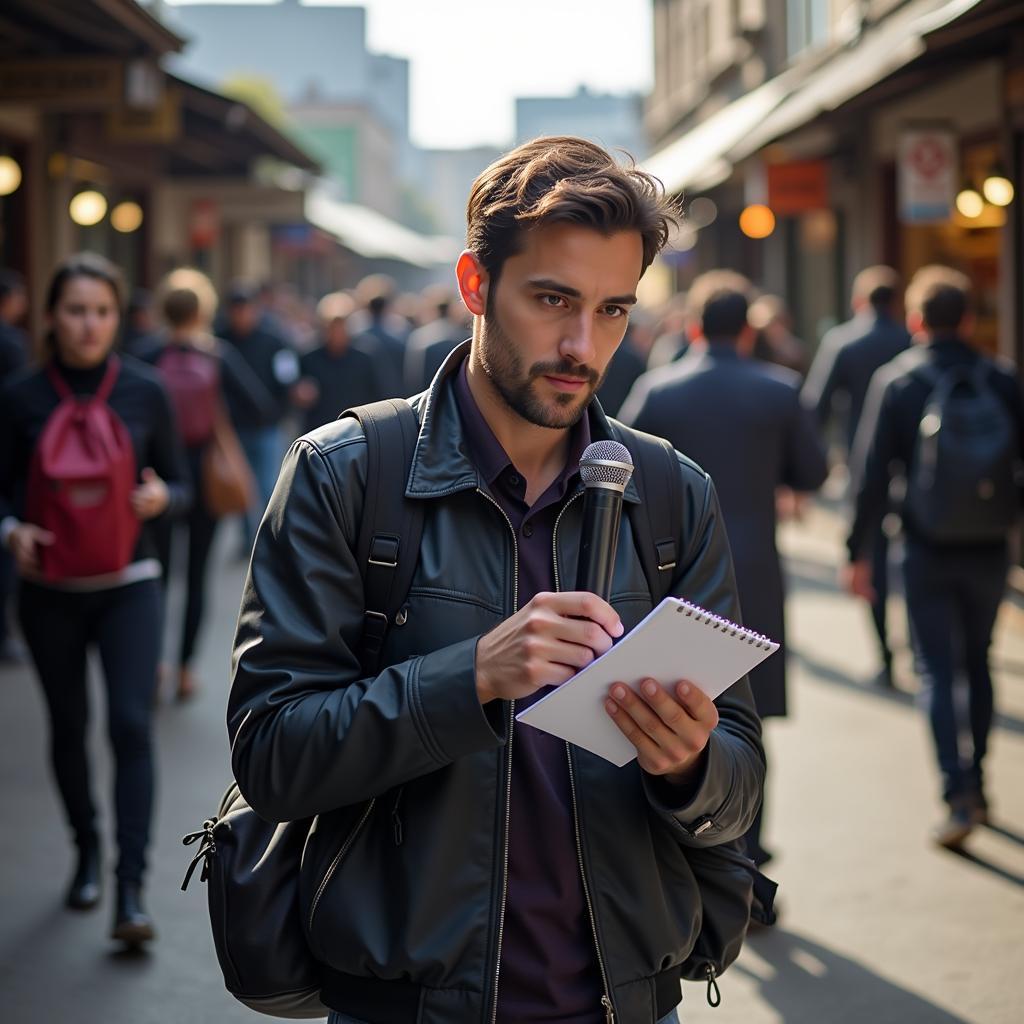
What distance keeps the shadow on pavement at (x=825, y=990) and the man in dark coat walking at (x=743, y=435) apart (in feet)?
3.25

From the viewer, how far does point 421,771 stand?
228 centimetres

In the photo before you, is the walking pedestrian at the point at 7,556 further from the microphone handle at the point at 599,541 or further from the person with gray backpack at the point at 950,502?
the microphone handle at the point at 599,541

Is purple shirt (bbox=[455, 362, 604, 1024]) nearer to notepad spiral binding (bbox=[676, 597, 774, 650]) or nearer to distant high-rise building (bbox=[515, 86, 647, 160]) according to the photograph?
notepad spiral binding (bbox=[676, 597, 774, 650])

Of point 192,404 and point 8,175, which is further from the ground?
point 8,175

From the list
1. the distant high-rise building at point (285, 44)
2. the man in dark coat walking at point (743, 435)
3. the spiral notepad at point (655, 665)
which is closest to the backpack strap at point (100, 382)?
the man in dark coat walking at point (743, 435)

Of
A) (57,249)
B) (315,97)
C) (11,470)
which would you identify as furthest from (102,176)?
(315,97)

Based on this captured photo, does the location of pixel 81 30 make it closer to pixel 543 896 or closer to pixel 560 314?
pixel 560 314

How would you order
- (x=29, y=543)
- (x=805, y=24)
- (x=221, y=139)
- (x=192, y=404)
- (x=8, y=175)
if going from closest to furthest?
(x=29, y=543) < (x=192, y=404) < (x=8, y=175) < (x=221, y=139) < (x=805, y=24)

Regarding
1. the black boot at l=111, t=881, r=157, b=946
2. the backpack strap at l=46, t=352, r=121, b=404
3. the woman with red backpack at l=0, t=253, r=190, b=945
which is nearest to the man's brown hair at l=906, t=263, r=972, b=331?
the woman with red backpack at l=0, t=253, r=190, b=945

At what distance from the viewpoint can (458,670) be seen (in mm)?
2262

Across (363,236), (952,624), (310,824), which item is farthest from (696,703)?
(363,236)

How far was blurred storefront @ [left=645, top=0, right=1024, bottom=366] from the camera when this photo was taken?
11336 millimetres

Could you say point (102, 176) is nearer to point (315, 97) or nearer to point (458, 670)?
point (458, 670)

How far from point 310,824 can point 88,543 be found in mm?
3213
